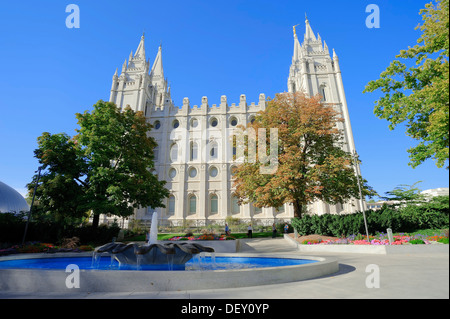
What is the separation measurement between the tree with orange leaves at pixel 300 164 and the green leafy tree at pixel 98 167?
8.20 m

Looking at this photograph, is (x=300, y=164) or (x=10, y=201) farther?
(x=10, y=201)

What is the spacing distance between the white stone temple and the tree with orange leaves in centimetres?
1451

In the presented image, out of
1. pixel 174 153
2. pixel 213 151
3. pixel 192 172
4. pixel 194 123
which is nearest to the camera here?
pixel 192 172

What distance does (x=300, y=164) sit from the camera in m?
15.7

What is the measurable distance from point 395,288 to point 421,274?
1760 mm

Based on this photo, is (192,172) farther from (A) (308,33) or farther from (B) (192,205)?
(A) (308,33)

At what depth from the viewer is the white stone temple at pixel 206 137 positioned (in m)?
33.2

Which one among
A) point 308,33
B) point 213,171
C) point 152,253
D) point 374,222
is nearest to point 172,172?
point 213,171

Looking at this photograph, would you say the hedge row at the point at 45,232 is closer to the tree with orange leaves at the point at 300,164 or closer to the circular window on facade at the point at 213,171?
the tree with orange leaves at the point at 300,164

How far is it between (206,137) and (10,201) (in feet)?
88.5

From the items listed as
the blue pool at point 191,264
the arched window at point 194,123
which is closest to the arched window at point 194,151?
the arched window at point 194,123
